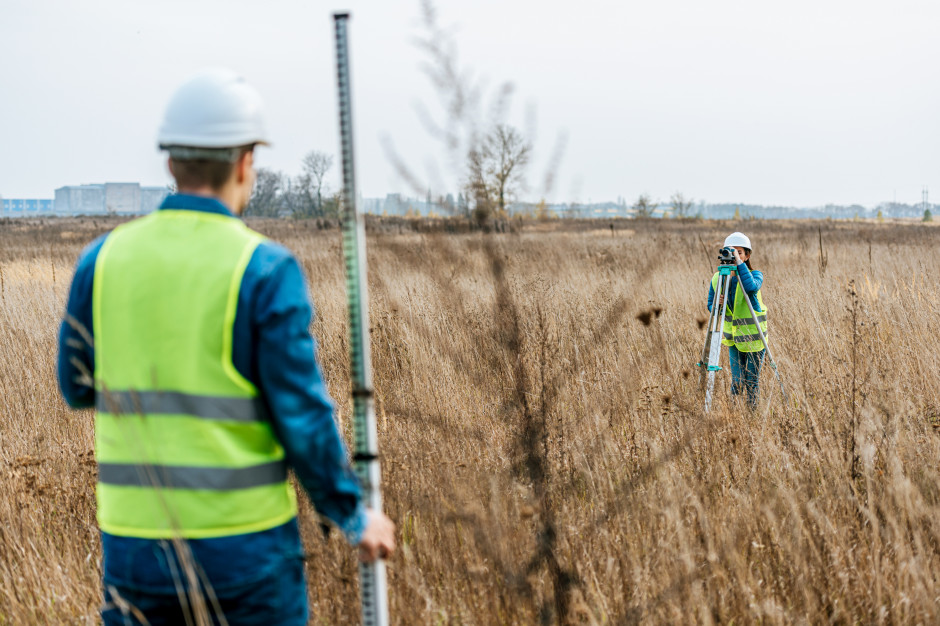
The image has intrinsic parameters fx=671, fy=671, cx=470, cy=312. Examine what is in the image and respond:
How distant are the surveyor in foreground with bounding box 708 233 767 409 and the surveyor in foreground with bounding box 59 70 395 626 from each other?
14.2ft

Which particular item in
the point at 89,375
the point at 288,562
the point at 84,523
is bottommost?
the point at 84,523

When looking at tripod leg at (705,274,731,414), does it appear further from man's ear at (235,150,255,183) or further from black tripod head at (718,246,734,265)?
man's ear at (235,150,255,183)

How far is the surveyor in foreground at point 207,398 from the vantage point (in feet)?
4.40

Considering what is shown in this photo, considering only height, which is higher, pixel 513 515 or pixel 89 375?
pixel 89 375

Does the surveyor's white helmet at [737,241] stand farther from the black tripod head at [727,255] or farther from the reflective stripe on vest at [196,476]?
the reflective stripe on vest at [196,476]

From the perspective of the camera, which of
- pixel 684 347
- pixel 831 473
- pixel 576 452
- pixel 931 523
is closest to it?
pixel 931 523

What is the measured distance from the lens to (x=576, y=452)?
11.9ft

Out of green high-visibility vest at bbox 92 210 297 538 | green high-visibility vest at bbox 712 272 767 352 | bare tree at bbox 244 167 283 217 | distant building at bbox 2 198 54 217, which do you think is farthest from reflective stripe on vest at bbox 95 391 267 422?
distant building at bbox 2 198 54 217

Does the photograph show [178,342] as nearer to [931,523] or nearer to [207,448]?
[207,448]

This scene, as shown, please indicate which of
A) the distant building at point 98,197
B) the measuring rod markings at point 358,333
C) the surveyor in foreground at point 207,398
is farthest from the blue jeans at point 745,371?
the distant building at point 98,197

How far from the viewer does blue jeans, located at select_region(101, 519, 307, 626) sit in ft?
4.53

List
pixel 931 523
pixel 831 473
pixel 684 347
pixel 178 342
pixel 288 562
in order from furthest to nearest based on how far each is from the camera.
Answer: pixel 684 347 < pixel 831 473 < pixel 931 523 < pixel 288 562 < pixel 178 342

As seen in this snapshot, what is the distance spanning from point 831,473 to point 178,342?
3081mm

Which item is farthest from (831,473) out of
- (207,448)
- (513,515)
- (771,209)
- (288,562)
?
(771,209)
